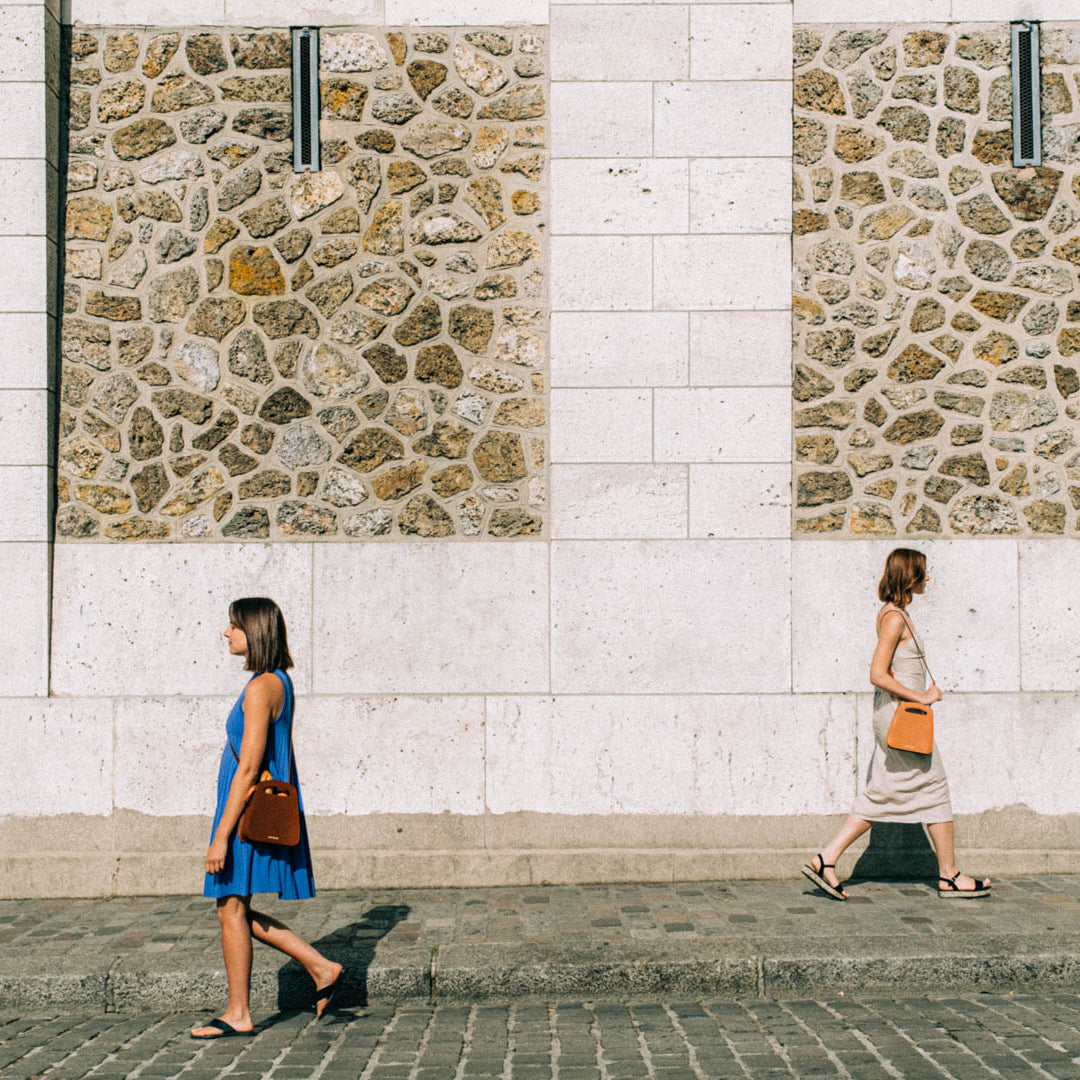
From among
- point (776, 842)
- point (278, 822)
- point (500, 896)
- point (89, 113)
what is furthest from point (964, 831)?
point (89, 113)

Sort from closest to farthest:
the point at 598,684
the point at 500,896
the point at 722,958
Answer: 1. the point at 722,958
2. the point at 500,896
3. the point at 598,684

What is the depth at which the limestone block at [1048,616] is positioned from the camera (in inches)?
279

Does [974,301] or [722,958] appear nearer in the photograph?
[722,958]

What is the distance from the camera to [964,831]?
699 cm

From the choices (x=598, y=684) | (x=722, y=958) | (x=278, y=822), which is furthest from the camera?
(x=598, y=684)

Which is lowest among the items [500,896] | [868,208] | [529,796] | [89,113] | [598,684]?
[500,896]

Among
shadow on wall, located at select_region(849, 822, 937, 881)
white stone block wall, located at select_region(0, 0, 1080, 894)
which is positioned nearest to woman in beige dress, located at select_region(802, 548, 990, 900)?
shadow on wall, located at select_region(849, 822, 937, 881)

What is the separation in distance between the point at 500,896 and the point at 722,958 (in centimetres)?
163

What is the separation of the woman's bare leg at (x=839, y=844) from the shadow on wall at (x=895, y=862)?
2.06ft

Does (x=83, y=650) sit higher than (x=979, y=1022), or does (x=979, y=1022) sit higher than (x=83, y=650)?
(x=83, y=650)

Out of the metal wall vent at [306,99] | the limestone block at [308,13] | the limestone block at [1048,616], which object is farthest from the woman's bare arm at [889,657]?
the limestone block at [308,13]

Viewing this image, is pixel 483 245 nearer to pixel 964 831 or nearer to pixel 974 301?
pixel 974 301

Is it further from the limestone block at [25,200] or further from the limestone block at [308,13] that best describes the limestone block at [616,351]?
the limestone block at [25,200]

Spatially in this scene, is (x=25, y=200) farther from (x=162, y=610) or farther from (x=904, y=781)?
(x=904, y=781)
